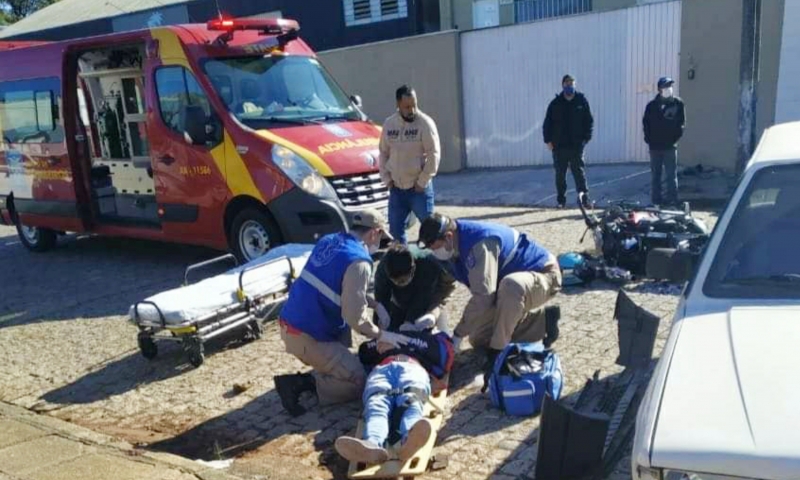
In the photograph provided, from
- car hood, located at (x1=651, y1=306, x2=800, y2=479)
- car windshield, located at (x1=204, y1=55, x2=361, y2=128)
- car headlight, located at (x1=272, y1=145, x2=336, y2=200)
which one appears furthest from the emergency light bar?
car hood, located at (x1=651, y1=306, x2=800, y2=479)

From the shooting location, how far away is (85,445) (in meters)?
4.85

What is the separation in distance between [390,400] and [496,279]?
4.32 feet

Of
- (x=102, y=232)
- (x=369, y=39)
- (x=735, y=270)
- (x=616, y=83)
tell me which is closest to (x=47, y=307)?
(x=102, y=232)

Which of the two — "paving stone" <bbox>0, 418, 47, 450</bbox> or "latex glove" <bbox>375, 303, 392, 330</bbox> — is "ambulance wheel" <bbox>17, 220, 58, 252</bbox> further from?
"latex glove" <bbox>375, 303, 392, 330</bbox>

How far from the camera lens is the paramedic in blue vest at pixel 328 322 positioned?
4.86 m

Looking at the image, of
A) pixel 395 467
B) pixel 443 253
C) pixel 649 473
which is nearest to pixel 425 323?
pixel 443 253

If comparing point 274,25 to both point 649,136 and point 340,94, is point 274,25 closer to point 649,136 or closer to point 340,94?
point 340,94

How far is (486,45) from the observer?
15.7 m

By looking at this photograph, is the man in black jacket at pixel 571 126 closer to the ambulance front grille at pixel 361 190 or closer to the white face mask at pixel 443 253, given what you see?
the ambulance front grille at pixel 361 190

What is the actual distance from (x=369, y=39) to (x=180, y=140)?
42.5ft

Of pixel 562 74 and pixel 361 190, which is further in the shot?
pixel 562 74

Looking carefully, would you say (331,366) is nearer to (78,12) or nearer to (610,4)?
(610,4)

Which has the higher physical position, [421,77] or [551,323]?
[421,77]

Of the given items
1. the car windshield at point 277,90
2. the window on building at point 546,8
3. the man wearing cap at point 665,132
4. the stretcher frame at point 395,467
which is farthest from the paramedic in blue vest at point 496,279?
the window on building at point 546,8
